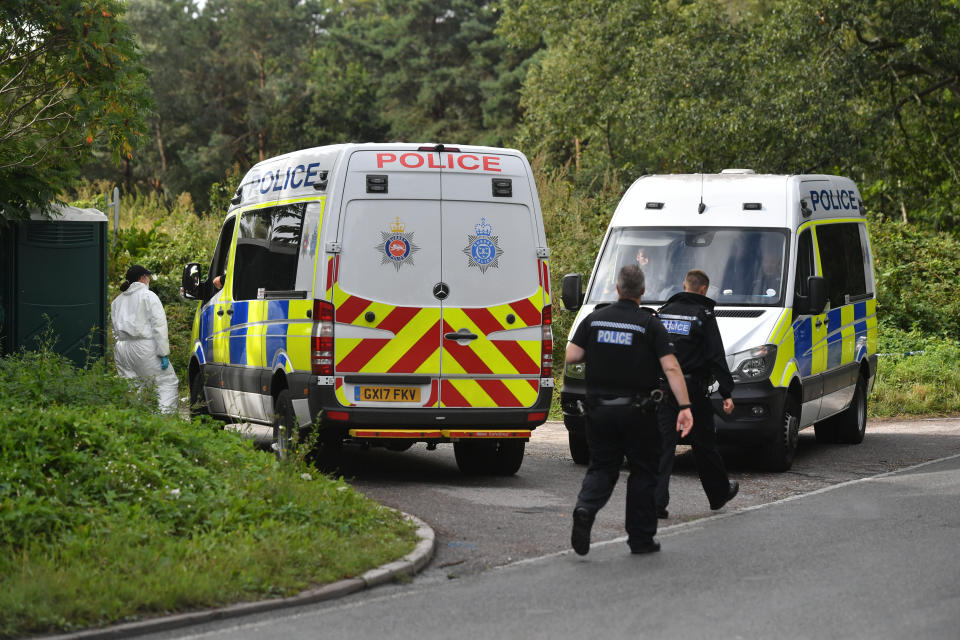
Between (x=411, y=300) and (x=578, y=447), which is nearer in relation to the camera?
(x=411, y=300)

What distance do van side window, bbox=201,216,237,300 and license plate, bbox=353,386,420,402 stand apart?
303 cm

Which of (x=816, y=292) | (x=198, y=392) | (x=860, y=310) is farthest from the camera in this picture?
(x=860, y=310)

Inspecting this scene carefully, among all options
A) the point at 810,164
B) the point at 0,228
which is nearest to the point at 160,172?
the point at 810,164

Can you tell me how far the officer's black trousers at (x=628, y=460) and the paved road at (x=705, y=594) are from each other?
10.5 inches

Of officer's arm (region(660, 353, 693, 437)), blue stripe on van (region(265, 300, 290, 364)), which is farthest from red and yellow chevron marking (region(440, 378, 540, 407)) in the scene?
officer's arm (region(660, 353, 693, 437))

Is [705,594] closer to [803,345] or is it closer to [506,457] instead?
[506,457]

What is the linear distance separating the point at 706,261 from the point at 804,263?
94 cm

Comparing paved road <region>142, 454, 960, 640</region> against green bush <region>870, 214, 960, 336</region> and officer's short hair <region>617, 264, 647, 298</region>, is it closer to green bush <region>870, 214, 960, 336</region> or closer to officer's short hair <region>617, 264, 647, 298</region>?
officer's short hair <region>617, 264, 647, 298</region>

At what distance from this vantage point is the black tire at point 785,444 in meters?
11.7

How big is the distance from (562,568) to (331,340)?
3.44 m

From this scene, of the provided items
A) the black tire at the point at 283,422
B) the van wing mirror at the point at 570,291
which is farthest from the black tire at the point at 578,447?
the black tire at the point at 283,422

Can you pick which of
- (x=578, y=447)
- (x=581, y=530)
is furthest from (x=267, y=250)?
(x=581, y=530)

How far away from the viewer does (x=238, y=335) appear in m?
12.1

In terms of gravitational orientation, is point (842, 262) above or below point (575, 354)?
above
